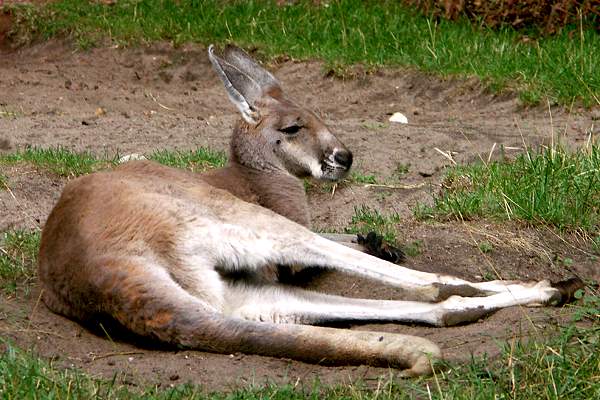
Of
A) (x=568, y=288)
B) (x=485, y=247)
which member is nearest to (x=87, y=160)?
(x=485, y=247)

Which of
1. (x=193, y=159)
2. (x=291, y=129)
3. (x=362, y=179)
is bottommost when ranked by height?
(x=362, y=179)

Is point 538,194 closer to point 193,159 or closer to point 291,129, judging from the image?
point 291,129

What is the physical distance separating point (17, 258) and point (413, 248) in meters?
2.13

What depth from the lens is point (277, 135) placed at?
6715mm

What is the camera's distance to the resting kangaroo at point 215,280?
4.74 metres

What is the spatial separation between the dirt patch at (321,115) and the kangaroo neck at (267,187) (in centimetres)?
60

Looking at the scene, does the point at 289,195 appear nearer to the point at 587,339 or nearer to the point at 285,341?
the point at 285,341

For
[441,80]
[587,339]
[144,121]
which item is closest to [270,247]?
[587,339]

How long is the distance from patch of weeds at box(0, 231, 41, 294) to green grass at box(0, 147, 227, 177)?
1222 millimetres

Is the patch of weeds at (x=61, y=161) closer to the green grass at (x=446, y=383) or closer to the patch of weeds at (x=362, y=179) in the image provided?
the patch of weeds at (x=362, y=179)

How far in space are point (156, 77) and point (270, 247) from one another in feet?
21.2

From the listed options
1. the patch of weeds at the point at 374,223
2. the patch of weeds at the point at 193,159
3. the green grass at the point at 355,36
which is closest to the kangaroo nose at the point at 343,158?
the patch of weeds at the point at 374,223

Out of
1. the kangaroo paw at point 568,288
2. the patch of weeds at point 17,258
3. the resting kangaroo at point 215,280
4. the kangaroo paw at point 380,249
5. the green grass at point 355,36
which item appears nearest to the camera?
the resting kangaroo at point 215,280

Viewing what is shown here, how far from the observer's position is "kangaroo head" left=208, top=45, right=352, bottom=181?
6629 millimetres
